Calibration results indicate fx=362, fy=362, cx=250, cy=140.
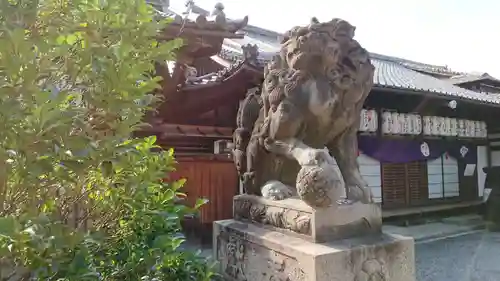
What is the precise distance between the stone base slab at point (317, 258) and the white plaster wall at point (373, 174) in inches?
305

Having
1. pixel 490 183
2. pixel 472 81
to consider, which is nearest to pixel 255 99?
pixel 490 183

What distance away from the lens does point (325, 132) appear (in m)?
3.03

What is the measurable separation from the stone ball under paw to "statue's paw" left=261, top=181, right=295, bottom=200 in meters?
0.55

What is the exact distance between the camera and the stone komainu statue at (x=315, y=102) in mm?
2838

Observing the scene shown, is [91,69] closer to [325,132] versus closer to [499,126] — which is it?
[325,132]

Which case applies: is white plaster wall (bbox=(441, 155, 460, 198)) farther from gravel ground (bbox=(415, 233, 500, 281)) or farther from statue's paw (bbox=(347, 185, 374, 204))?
statue's paw (bbox=(347, 185, 374, 204))

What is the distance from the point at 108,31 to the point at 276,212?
1837mm

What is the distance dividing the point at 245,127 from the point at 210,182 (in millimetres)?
3970

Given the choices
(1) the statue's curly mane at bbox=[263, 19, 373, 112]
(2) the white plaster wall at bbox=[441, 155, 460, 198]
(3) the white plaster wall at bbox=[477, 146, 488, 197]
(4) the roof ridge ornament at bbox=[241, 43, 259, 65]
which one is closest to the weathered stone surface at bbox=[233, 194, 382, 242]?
(1) the statue's curly mane at bbox=[263, 19, 373, 112]

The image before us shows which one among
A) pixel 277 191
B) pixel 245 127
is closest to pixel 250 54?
pixel 245 127

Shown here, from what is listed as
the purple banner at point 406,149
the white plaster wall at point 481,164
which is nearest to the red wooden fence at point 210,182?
the purple banner at point 406,149

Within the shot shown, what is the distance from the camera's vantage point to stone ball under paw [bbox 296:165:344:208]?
238cm

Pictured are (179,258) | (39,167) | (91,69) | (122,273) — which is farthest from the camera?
(179,258)

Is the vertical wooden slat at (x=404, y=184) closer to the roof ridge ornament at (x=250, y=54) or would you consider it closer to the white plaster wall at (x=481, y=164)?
the white plaster wall at (x=481, y=164)
